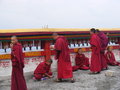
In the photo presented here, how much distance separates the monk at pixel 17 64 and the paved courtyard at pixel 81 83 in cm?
65

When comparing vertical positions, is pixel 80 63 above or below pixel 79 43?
below

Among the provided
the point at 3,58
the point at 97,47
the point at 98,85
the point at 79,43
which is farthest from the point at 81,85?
the point at 79,43

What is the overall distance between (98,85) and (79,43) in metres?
3.05

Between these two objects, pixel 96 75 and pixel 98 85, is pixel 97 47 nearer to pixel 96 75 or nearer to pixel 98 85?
pixel 96 75

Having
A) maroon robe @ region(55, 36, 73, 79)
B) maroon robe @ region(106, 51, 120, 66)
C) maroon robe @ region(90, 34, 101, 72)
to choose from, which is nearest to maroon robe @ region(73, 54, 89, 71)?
maroon robe @ region(90, 34, 101, 72)

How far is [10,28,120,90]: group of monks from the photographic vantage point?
596 centimetres

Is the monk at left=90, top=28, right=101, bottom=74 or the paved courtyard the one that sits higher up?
the monk at left=90, top=28, right=101, bottom=74

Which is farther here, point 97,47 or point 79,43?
point 79,43

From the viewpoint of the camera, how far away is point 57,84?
7.01 meters

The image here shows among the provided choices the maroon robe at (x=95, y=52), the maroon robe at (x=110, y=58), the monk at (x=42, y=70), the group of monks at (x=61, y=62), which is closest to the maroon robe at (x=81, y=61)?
the group of monks at (x=61, y=62)

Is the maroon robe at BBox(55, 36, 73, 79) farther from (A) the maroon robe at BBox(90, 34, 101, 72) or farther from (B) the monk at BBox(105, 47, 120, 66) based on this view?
(B) the monk at BBox(105, 47, 120, 66)

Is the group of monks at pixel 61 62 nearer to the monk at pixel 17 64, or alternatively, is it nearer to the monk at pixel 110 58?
the monk at pixel 17 64

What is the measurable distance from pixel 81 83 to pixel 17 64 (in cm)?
196

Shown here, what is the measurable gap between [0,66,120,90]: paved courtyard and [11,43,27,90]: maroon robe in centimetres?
64
